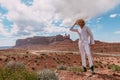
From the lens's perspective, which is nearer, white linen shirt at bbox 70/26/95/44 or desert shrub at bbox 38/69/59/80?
desert shrub at bbox 38/69/59/80

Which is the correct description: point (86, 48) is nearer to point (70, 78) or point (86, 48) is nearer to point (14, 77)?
point (70, 78)

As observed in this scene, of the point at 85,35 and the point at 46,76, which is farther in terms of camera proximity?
the point at 85,35

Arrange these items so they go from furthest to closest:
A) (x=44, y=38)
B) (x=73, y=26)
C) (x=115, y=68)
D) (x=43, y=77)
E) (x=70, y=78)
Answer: (x=44, y=38), (x=115, y=68), (x=73, y=26), (x=70, y=78), (x=43, y=77)

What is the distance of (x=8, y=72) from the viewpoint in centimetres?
720

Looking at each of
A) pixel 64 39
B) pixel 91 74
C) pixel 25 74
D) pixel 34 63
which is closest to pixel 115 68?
pixel 91 74

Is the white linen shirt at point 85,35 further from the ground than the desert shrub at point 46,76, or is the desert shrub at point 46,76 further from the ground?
the white linen shirt at point 85,35

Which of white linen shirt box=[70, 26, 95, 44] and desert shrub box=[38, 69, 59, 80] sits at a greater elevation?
white linen shirt box=[70, 26, 95, 44]

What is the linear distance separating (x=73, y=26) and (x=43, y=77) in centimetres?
289

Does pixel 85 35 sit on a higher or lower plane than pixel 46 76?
higher

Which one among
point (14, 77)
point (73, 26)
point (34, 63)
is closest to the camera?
point (14, 77)

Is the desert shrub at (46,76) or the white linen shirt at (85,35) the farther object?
the white linen shirt at (85,35)

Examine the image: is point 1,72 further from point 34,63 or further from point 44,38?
point 44,38

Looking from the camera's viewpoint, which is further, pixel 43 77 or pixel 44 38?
pixel 44 38

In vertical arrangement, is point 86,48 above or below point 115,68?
above
